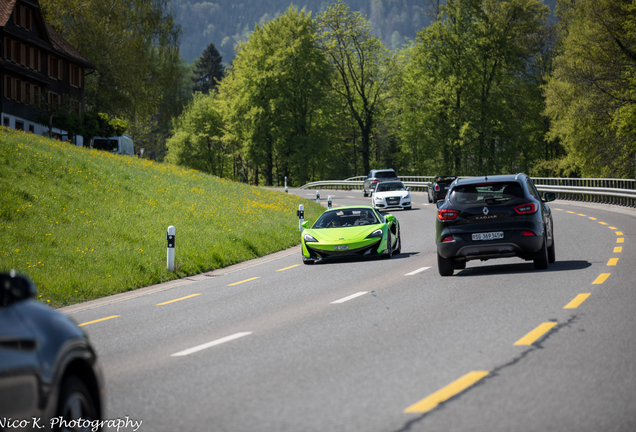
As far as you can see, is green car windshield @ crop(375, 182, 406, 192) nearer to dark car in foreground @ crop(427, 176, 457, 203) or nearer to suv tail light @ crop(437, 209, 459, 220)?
dark car in foreground @ crop(427, 176, 457, 203)

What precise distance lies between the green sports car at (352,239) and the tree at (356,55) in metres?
54.7

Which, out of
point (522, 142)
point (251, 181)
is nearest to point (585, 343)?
point (522, 142)

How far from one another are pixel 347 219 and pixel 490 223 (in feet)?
20.1

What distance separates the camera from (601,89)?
140 ft

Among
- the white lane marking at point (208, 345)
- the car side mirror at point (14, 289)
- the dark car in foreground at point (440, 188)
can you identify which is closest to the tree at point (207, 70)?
the dark car in foreground at point (440, 188)

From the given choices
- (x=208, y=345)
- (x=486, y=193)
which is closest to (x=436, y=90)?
(x=486, y=193)

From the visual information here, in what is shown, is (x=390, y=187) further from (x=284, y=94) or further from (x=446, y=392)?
A: (x=284, y=94)

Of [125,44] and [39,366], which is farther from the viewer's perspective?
[125,44]

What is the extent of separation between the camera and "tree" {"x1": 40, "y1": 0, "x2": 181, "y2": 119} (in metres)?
52.0

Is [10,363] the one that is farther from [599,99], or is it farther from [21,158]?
[599,99]

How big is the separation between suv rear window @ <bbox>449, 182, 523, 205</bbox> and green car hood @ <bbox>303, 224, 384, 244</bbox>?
4182 mm

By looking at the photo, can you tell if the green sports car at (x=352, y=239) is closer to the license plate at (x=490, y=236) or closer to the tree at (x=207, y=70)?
the license plate at (x=490, y=236)

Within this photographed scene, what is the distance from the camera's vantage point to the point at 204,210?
26.9m

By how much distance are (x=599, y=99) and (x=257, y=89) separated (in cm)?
3888
